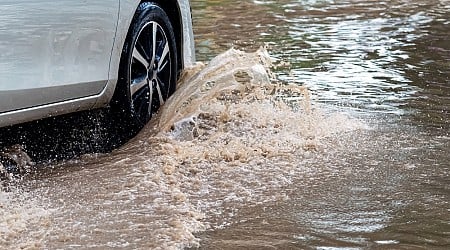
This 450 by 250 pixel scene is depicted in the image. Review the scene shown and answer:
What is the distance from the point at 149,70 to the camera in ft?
15.6

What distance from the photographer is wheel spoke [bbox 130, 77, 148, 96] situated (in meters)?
4.52

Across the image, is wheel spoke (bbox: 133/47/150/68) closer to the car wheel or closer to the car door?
the car wheel

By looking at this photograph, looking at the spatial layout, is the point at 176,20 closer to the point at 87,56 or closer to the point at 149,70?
the point at 149,70

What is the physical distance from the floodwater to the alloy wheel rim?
0.09 m

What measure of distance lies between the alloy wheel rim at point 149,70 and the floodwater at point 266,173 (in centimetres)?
9

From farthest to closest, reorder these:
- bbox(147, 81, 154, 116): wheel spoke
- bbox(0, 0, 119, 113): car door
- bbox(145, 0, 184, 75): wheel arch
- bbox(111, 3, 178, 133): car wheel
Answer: bbox(145, 0, 184, 75): wheel arch
bbox(147, 81, 154, 116): wheel spoke
bbox(111, 3, 178, 133): car wheel
bbox(0, 0, 119, 113): car door

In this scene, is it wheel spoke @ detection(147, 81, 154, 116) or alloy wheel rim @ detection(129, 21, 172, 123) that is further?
wheel spoke @ detection(147, 81, 154, 116)

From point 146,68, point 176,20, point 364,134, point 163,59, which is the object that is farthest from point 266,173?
point 176,20

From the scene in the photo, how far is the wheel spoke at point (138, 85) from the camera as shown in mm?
4523

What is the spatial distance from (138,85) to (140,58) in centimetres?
15

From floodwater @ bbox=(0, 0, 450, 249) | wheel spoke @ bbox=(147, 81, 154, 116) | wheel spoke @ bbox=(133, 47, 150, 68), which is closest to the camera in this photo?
floodwater @ bbox=(0, 0, 450, 249)

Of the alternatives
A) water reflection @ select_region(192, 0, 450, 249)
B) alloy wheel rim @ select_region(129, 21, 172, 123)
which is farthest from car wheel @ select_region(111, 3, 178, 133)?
water reflection @ select_region(192, 0, 450, 249)

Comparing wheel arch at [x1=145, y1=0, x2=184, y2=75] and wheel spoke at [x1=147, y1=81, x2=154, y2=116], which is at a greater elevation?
wheel arch at [x1=145, y1=0, x2=184, y2=75]

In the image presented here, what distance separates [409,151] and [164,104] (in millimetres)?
1461
